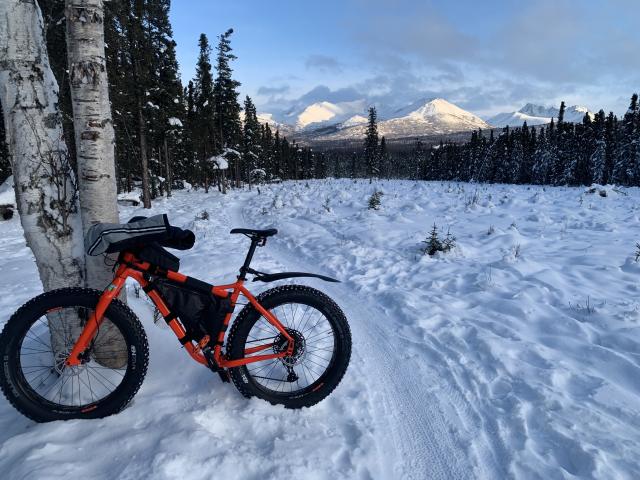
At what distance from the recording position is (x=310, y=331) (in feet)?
12.8

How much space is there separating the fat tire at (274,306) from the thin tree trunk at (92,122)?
1.14 metres

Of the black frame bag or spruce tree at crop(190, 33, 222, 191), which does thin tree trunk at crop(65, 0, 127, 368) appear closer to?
the black frame bag

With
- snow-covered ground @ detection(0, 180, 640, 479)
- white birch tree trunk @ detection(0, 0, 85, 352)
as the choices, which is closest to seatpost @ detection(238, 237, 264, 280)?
snow-covered ground @ detection(0, 180, 640, 479)

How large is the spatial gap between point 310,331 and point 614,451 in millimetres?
2624

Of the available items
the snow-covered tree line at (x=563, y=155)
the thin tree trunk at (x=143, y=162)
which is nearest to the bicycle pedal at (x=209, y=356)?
the thin tree trunk at (x=143, y=162)

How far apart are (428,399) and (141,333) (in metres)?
2.60

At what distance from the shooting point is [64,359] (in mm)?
3068

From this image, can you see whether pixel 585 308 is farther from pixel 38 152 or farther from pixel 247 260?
pixel 38 152

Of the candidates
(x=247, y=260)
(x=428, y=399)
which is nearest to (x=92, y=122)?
(x=247, y=260)

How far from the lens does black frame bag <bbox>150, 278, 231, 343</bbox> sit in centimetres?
294

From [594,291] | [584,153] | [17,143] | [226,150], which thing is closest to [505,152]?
[584,153]

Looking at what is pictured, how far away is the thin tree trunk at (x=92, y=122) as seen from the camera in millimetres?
3076

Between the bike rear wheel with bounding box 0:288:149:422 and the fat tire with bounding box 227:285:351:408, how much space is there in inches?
28.7

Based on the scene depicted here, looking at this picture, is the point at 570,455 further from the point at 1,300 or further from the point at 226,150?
the point at 226,150
